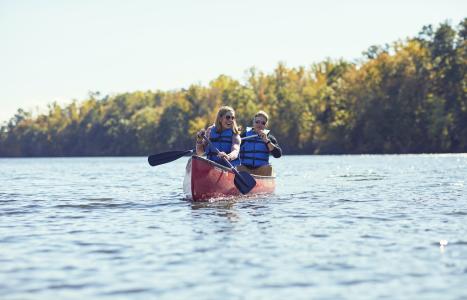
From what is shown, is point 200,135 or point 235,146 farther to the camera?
point 235,146

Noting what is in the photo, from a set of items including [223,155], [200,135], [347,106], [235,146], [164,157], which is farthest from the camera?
[347,106]

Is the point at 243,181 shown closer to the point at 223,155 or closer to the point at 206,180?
the point at 223,155

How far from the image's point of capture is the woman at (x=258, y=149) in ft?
51.0

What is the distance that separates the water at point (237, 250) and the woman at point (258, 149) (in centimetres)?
189

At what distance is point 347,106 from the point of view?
77.7 meters

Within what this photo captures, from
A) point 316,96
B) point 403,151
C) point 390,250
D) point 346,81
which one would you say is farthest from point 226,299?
point 316,96

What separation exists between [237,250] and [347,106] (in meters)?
70.8

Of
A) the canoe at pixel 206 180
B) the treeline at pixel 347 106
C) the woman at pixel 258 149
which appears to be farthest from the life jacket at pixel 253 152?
the treeline at pixel 347 106

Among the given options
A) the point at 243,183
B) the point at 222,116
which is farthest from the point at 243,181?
the point at 222,116

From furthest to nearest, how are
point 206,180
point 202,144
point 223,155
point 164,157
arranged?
point 164,157 < point 202,144 < point 223,155 < point 206,180

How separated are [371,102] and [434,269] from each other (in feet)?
219

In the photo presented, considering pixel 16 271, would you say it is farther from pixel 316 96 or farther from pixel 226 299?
pixel 316 96

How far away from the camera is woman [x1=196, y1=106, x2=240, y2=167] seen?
1416 centimetres

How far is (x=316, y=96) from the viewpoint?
83625mm
